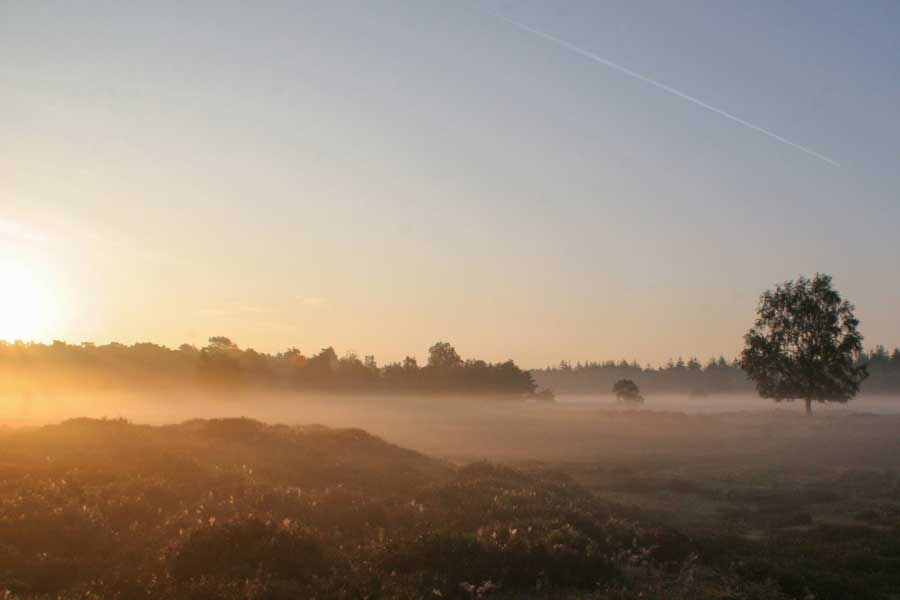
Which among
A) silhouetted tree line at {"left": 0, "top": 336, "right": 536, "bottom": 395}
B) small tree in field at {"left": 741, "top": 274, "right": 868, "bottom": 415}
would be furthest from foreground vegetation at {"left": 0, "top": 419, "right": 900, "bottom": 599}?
silhouetted tree line at {"left": 0, "top": 336, "right": 536, "bottom": 395}

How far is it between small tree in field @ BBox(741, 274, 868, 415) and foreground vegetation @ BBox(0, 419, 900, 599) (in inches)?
1706

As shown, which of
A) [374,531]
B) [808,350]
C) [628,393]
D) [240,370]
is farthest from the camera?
[628,393]

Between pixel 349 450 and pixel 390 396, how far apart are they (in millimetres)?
82191

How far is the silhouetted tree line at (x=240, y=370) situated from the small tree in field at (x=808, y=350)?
6035 cm

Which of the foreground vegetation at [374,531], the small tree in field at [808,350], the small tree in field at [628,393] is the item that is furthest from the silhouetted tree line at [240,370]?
the foreground vegetation at [374,531]

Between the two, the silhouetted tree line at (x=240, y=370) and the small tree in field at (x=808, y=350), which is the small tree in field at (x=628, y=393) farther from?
the small tree in field at (x=808, y=350)

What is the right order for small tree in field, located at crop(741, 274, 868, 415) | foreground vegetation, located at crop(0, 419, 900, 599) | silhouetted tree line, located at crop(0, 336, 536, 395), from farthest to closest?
silhouetted tree line, located at crop(0, 336, 536, 395), small tree in field, located at crop(741, 274, 868, 415), foreground vegetation, located at crop(0, 419, 900, 599)

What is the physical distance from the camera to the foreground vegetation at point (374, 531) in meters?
13.0

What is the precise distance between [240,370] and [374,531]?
90016 mm

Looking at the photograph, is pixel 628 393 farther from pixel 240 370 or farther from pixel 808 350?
pixel 240 370

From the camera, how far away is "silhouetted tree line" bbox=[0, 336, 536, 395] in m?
112

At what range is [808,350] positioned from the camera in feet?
235

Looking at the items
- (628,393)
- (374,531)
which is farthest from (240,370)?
(374,531)

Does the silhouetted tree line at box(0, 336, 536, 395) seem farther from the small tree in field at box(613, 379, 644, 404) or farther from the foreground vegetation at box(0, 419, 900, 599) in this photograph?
the foreground vegetation at box(0, 419, 900, 599)
